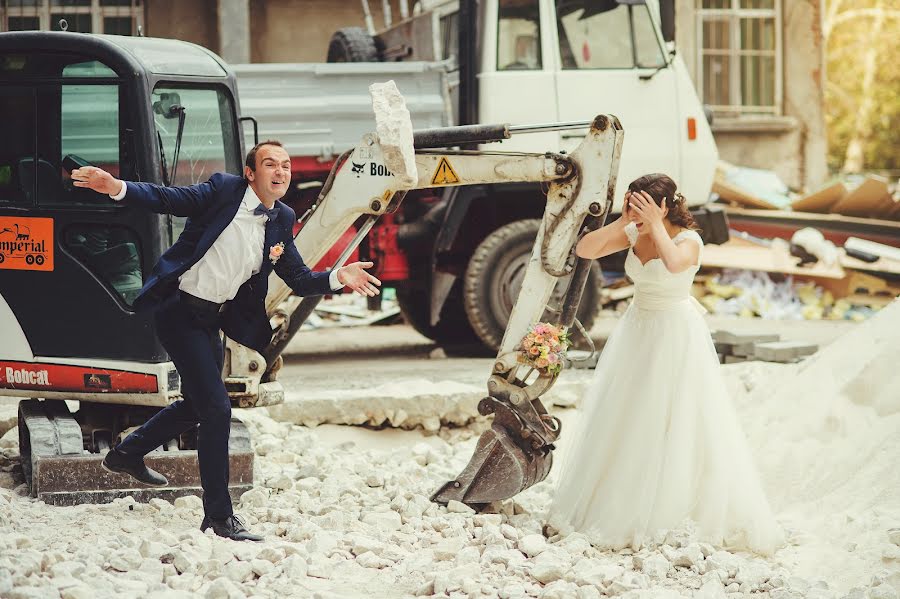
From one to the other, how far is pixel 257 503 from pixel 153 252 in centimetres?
131

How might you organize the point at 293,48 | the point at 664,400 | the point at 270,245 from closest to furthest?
the point at 270,245 < the point at 664,400 < the point at 293,48

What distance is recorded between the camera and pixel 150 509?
5719 millimetres

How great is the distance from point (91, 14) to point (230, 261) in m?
10.0

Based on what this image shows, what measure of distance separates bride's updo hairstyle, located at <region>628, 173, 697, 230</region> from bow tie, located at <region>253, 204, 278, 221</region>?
60.7 inches

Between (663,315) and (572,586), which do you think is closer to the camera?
(572,586)

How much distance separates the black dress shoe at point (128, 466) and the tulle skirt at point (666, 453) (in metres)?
1.85

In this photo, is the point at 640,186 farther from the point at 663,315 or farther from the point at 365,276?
the point at 365,276

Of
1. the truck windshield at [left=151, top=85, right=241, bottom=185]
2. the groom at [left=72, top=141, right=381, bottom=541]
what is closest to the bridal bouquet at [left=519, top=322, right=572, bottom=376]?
the groom at [left=72, top=141, right=381, bottom=541]

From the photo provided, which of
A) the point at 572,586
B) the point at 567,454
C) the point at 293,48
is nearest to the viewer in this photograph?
the point at 572,586

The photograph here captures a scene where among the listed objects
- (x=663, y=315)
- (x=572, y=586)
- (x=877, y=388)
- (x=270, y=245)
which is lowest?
(x=572, y=586)

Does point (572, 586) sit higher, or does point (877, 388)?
point (877, 388)

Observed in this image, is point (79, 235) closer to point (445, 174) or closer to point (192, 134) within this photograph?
point (192, 134)

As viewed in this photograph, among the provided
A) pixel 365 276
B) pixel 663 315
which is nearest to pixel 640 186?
pixel 663 315

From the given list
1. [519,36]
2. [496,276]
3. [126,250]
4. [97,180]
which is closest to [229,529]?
[97,180]
